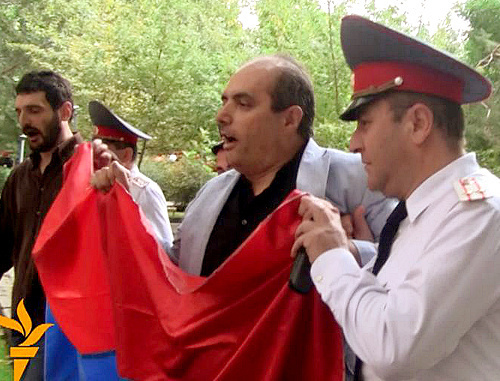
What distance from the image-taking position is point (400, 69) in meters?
1.74

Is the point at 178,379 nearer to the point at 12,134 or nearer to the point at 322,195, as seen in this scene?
the point at 322,195

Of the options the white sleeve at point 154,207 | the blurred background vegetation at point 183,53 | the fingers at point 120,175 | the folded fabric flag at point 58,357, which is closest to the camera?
the fingers at point 120,175

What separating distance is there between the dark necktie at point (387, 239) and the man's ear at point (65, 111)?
2402 mm

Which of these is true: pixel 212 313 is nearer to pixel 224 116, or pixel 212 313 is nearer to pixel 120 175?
pixel 224 116

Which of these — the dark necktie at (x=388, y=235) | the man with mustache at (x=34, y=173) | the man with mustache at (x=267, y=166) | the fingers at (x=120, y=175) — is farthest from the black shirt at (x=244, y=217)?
the man with mustache at (x=34, y=173)

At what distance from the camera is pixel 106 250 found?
288cm

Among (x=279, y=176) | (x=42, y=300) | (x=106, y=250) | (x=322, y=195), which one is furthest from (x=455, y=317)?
(x=42, y=300)

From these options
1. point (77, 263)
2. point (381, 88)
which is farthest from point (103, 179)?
point (381, 88)

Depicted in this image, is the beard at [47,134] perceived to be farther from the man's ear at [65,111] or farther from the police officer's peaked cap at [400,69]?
the police officer's peaked cap at [400,69]

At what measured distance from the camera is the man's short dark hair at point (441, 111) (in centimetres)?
168

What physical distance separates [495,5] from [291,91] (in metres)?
6.80

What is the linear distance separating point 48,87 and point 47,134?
0.25 meters

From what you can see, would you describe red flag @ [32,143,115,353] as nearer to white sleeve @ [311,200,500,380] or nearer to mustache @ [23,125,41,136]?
mustache @ [23,125,41,136]

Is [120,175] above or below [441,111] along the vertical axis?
below
